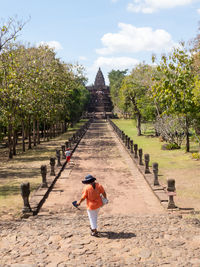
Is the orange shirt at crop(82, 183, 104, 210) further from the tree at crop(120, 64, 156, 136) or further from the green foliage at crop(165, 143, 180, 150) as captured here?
the tree at crop(120, 64, 156, 136)

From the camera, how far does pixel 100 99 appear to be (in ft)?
360

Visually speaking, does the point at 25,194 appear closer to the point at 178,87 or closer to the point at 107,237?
the point at 107,237

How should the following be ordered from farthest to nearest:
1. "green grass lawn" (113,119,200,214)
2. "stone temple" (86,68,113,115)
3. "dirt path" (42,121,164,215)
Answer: "stone temple" (86,68,113,115) < "green grass lawn" (113,119,200,214) < "dirt path" (42,121,164,215)

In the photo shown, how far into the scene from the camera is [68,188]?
11.7 m

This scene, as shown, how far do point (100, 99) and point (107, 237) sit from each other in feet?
342

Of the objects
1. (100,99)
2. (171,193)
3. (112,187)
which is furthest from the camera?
(100,99)

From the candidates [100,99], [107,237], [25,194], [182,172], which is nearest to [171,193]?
[107,237]

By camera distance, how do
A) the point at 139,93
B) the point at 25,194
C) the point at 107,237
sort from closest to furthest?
the point at 107,237
the point at 25,194
the point at 139,93

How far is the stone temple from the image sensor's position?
10441 centimetres

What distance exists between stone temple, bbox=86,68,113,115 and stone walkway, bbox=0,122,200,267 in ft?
303

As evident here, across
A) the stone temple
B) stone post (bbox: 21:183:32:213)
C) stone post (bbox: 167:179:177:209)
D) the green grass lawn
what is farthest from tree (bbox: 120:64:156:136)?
the stone temple

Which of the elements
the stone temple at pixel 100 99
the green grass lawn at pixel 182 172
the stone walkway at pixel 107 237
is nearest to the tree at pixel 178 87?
the green grass lawn at pixel 182 172

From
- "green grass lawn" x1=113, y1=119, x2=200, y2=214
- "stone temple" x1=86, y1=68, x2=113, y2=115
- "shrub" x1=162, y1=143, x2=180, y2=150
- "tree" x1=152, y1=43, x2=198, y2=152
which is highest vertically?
"stone temple" x1=86, y1=68, x2=113, y2=115

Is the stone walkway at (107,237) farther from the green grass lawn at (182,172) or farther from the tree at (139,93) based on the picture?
the tree at (139,93)
